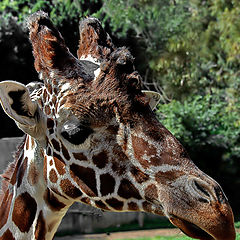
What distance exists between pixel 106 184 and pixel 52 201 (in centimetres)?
49

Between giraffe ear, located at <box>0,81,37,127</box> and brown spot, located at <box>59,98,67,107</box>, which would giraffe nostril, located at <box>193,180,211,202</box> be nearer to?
brown spot, located at <box>59,98,67,107</box>

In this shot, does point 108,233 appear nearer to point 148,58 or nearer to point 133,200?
point 148,58

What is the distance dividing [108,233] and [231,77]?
29.1ft

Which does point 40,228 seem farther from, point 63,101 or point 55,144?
point 63,101

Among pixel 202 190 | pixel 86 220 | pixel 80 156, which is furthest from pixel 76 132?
pixel 86 220

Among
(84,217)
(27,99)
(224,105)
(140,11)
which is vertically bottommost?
(84,217)

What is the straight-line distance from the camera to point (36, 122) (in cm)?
309

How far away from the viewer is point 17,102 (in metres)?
2.99

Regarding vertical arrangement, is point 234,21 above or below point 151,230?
above

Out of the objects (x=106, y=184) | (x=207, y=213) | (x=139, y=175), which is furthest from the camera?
(x=106, y=184)

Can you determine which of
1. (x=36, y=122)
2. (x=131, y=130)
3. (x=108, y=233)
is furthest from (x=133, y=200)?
(x=108, y=233)

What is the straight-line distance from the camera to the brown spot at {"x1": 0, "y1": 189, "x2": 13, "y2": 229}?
3283 millimetres

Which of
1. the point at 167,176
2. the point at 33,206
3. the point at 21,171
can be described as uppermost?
the point at 167,176

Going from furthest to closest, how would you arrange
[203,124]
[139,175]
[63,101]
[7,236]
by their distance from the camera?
1. [203,124]
2. [7,236]
3. [63,101]
4. [139,175]
